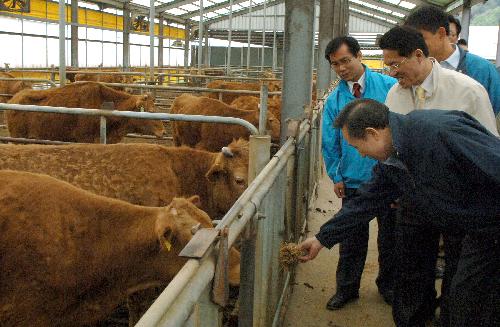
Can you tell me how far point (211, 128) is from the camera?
323 inches

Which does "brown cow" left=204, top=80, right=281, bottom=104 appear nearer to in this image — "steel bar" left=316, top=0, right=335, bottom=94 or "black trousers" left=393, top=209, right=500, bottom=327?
"steel bar" left=316, top=0, right=335, bottom=94

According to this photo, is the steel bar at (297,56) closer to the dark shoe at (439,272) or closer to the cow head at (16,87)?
Answer: the dark shoe at (439,272)

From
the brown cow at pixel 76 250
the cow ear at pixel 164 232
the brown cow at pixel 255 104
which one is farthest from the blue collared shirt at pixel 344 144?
the brown cow at pixel 255 104

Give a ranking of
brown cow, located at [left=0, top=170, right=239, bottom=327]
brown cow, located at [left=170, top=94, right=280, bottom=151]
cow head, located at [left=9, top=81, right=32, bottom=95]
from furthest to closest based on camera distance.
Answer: cow head, located at [left=9, top=81, right=32, bottom=95] → brown cow, located at [left=170, top=94, right=280, bottom=151] → brown cow, located at [left=0, top=170, right=239, bottom=327]

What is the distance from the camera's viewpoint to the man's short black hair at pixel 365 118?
261 cm

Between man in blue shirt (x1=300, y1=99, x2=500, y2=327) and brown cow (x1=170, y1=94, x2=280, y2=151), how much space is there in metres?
5.18

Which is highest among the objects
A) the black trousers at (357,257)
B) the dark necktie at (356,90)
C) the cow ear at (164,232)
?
the dark necktie at (356,90)

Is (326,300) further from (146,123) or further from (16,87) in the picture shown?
(16,87)

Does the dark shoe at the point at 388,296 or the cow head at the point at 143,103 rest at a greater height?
the cow head at the point at 143,103

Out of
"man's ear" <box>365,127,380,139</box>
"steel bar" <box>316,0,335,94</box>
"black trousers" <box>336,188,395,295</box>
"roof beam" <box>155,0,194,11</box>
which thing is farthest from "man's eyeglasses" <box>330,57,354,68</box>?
"roof beam" <box>155,0,194,11</box>

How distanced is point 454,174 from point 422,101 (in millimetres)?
970

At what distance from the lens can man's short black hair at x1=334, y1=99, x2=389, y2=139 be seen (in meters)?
2.61

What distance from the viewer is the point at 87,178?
14.2 ft

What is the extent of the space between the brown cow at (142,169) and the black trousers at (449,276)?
1.74 meters
